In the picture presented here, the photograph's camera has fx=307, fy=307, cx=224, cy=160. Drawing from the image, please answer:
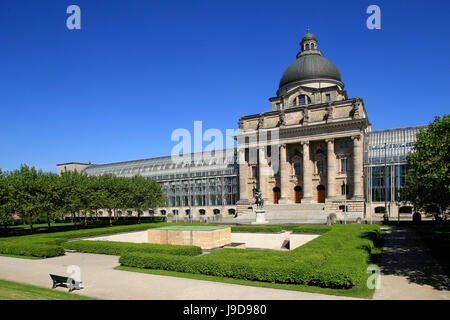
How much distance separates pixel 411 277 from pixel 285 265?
267 inches

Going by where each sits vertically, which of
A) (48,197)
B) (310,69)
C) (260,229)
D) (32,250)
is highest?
(310,69)

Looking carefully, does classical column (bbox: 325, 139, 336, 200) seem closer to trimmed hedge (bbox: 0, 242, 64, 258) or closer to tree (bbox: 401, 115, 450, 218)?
tree (bbox: 401, 115, 450, 218)

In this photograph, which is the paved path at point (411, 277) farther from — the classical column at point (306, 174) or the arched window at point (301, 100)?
the arched window at point (301, 100)

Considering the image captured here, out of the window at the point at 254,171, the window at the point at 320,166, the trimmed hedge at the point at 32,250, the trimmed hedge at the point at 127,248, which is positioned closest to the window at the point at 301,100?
the window at the point at 320,166

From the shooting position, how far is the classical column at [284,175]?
58.9 meters

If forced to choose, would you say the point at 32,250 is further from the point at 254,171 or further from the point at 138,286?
the point at 254,171

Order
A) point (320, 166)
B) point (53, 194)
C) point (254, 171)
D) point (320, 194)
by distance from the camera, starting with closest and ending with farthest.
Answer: point (53, 194) < point (320, 194) < point (320, 166) < point (254, 171)

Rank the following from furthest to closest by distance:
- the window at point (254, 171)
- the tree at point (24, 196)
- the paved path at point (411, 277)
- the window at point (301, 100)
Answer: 1. the window at point (254, 171)
2. the window at point (301, 100)
3. the tree at point (24, 196)
4. the paved path at point (411, 277)

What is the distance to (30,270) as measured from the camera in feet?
60.4

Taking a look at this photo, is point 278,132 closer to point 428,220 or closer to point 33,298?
point 428,220

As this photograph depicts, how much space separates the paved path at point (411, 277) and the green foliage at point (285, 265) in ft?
4.24

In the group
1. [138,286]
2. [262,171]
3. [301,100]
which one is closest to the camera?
[138,286]

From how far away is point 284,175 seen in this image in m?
59.8

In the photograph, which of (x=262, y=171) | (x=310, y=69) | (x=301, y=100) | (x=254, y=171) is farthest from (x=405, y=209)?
(x=310, y=69)
